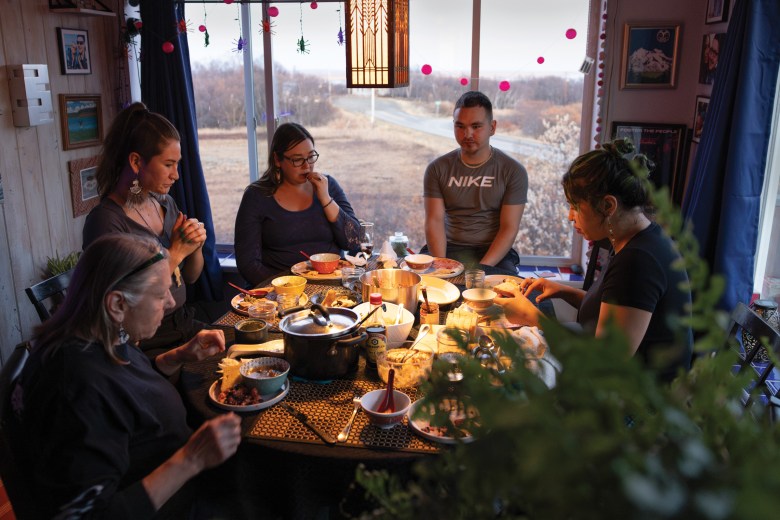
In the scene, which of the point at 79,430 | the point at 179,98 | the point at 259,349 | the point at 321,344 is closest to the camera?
the point at 79,430

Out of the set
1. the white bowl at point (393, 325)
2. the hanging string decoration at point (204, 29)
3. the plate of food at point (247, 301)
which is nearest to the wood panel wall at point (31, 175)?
the hanging string decoration at point (204, 29)

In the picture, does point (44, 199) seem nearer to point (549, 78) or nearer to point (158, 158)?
point (158, 158)

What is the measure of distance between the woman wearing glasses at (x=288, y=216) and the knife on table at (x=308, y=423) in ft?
4.54

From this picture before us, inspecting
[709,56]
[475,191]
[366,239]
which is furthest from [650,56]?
[366,239]

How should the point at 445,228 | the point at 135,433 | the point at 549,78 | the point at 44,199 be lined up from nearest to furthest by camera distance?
the point at 135,433
the point at 44,199
the point at 445,228
the point at 549,78

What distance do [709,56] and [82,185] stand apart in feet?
11.2

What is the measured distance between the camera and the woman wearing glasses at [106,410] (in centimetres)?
128

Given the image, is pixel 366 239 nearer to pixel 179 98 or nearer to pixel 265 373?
pixel 265 373

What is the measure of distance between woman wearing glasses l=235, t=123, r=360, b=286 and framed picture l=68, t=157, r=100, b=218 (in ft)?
3.67

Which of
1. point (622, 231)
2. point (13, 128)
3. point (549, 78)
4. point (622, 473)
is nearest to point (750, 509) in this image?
point (622, 473)

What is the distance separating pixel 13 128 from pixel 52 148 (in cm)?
29

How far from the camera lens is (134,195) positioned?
2455mm

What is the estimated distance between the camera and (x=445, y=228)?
3590mm

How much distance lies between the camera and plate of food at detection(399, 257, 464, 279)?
9.07 ft
